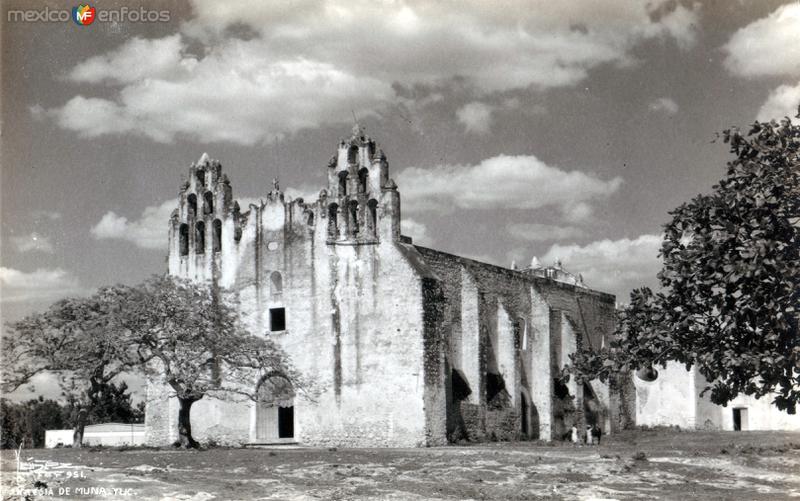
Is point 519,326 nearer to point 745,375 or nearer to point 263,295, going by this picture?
point 263,295

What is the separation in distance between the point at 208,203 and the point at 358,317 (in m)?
8.66

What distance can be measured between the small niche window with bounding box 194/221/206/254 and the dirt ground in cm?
1151

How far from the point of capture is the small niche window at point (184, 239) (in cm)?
3950

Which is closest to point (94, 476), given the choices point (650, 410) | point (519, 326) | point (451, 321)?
point (451, 321)

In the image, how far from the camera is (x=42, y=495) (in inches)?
711

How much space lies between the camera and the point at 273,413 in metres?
36.6

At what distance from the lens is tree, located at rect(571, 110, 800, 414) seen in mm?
14336

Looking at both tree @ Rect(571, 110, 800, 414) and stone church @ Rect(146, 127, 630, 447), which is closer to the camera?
tree @ Rect(571, 110, 800, 414)

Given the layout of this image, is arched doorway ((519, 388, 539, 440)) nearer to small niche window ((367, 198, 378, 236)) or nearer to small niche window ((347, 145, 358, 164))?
small niche window ((367, 198, 378, 236))

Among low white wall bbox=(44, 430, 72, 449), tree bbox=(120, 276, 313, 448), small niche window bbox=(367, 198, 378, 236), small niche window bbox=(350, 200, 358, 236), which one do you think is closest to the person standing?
tree bbox=(120, 276, 313, 448)

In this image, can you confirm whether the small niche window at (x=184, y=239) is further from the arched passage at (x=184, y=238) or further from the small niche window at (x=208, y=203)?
the small niche window at (x=208, y=203)

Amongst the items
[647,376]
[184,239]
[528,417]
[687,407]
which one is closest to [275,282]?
[184,239]

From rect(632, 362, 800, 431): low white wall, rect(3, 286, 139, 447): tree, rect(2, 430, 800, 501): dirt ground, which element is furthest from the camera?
rect(632, 362, 800, 431): low white wall

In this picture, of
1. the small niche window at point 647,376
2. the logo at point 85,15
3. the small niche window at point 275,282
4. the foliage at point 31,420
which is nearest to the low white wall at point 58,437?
the foliage at point 31,420
